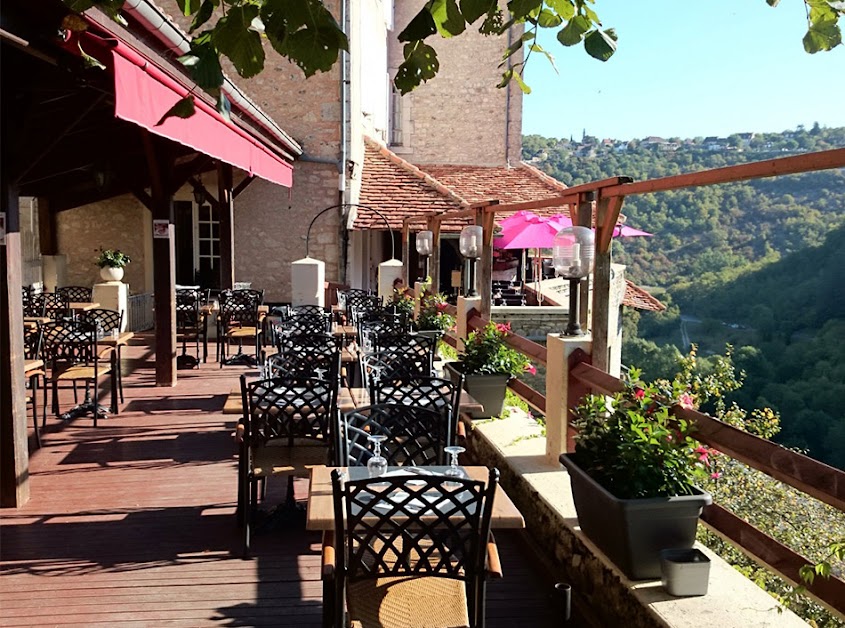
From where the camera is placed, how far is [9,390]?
183 inches

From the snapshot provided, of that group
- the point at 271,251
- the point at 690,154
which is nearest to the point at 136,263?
the point at 271,251

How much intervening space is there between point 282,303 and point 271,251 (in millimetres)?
→ 953

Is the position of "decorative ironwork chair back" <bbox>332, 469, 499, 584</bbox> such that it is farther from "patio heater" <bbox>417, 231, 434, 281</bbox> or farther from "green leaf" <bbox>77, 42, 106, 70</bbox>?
"patio heater" <bbox>417, 231, 434, 281</bbox>

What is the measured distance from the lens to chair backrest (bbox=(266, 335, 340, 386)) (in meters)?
5.25

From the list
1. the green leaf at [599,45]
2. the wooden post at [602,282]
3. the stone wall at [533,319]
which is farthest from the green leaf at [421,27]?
the stone wall at [533,319]

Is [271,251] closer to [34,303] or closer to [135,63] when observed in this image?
[34,303]

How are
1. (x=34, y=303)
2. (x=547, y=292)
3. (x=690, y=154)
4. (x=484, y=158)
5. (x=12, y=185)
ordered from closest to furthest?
(x=12, y=185)
(x=34, y=303)
(x=547, y=292)
(x=484, y=158)
(x=690, y=154)

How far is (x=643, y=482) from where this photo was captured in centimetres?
295

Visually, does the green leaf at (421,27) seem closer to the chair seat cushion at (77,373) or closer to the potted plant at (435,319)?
the chair seat cushion at (77,373)

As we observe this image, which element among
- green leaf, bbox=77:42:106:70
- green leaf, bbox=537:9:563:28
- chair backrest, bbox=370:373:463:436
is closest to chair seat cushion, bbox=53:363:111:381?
chair backrest, bbox=370:373:463:436

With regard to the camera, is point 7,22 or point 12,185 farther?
point 12,185

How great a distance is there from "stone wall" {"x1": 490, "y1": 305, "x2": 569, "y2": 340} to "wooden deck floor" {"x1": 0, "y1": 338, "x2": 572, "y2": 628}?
34.2 ft

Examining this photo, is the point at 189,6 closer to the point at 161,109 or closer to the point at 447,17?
the point at 447,17

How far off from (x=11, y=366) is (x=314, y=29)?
3.66 metres
